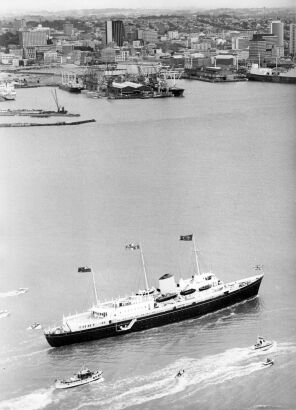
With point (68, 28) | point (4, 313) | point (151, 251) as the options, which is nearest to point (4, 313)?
point (4, 313)

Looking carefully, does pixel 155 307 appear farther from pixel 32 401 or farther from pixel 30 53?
pixel 30 53

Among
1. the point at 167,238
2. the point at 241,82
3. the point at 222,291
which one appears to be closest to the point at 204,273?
the point at 222,291

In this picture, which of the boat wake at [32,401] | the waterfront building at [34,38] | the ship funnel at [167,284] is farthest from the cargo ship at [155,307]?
the waterfront building at [34,38]

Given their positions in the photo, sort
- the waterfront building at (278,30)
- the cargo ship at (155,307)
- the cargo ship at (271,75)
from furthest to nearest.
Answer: the waterfront building at (278,30) < the cargo ship at (271,75) < the cargo ship at (155,307)

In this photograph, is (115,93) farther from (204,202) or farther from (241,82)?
(204,202)

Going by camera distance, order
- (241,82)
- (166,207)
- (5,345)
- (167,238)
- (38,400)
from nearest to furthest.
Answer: (38,400) < (5,345) < (167,238) < (166,207) < (241,82)

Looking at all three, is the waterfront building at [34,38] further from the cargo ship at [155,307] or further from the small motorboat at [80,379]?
the small motorboat at [80,379]
